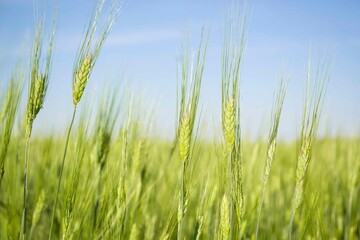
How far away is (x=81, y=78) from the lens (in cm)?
112

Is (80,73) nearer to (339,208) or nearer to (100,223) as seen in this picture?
(100,223)

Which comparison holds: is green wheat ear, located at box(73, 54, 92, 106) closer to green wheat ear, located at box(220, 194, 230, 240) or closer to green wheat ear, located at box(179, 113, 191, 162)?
green wheat ear, located at box(179, 113, 191, 162)

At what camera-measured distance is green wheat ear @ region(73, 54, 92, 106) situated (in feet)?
3.59

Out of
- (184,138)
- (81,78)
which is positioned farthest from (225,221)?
(81,78)

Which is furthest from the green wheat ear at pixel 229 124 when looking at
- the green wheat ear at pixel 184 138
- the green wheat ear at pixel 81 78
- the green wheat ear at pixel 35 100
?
the green wheat ear at pixel 35 100

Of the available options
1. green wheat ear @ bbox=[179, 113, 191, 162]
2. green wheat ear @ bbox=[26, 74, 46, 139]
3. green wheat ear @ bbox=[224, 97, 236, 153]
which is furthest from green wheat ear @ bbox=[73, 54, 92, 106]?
green wheat ear @ bbox=[224, 97, 236, 153]

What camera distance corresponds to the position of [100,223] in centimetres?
136

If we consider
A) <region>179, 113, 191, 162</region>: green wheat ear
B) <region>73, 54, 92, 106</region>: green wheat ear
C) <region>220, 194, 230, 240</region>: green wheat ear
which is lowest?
<region>220, 194, 230, 240</region>: green wheat ear

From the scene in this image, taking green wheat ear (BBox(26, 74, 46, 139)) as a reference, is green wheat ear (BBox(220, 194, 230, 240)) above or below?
below

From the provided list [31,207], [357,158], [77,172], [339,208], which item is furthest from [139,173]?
[339,208]

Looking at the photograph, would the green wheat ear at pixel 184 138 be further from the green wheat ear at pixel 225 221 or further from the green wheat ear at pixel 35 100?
the green wheat ear at pixel 35 100

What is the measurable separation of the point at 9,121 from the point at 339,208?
2128 millimetres

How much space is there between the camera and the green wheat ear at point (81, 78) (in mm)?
1095

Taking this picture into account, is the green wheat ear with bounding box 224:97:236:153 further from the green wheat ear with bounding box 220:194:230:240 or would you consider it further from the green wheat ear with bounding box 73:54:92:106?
the green wheat ear with bounding box 73:54:92:106
